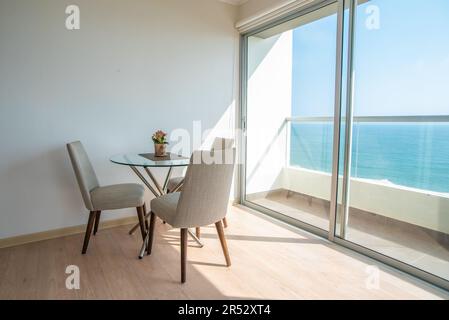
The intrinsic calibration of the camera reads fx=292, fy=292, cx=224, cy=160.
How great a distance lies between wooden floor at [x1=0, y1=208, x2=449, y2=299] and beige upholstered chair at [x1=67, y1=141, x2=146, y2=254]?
0.98 feet

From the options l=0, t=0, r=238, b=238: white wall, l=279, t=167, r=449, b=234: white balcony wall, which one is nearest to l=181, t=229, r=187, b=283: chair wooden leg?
l=0, t=0, r=238, b=238: white wall

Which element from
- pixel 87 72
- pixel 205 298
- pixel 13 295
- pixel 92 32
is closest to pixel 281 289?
pixel 205 298

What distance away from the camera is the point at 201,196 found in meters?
2.04

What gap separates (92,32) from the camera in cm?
280

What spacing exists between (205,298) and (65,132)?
2.01 meters

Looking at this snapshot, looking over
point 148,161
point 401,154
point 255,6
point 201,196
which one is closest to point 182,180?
point 148,161

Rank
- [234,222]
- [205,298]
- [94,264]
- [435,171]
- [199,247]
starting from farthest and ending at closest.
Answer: [234,222]
[199,247]
[94,264]
[435,171]
[205,298]

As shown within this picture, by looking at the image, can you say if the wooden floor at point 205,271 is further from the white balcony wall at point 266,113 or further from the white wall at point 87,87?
the white balcony wall at point 266,113

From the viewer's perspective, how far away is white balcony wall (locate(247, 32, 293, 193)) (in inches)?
147

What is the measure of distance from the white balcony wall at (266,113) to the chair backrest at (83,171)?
2.05 meters

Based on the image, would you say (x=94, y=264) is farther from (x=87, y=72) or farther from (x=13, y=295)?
(x=87, y=72)

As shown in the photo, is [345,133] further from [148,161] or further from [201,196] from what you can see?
[148,161]

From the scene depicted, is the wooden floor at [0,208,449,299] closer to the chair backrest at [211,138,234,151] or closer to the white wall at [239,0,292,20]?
the chair backrest at [211,138,234,151]

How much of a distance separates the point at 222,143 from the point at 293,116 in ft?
3.07
